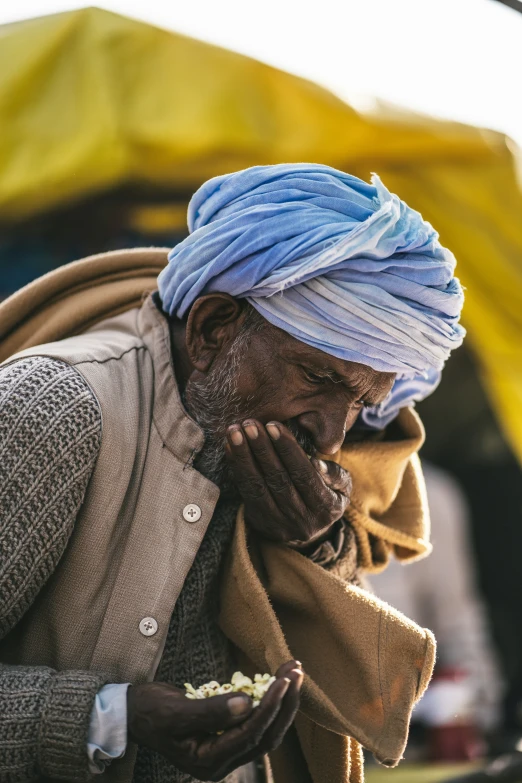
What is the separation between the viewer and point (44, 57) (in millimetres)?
4207

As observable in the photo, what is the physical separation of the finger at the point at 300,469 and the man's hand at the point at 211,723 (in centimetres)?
41

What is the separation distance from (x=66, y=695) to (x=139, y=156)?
300 cm

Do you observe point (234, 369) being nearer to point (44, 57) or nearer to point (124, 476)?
point (124, 476)

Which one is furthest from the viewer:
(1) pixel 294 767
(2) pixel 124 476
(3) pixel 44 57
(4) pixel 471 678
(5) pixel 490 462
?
(5) pixel 490 462

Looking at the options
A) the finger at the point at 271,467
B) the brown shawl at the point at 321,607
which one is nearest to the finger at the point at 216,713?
the brown shawl at the point at 321,607

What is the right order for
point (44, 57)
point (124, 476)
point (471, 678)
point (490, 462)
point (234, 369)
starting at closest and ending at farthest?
point (124, 476)
point (234, 369)
point (44, 57)
point (471, 678)
point (490, 462)

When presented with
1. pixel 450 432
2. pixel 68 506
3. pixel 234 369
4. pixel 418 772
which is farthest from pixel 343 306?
pixel 450 432

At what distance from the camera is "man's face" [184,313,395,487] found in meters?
2.20

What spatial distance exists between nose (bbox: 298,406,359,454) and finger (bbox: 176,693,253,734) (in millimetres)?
646

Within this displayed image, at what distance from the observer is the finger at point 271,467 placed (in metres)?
2.03

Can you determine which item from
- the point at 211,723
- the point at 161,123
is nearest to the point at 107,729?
the point at 211,723

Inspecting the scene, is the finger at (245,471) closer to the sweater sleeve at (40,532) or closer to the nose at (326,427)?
the nose at (326,427)

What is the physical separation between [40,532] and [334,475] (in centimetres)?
70

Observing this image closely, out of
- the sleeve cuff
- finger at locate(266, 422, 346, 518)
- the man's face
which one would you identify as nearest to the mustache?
the man's face
